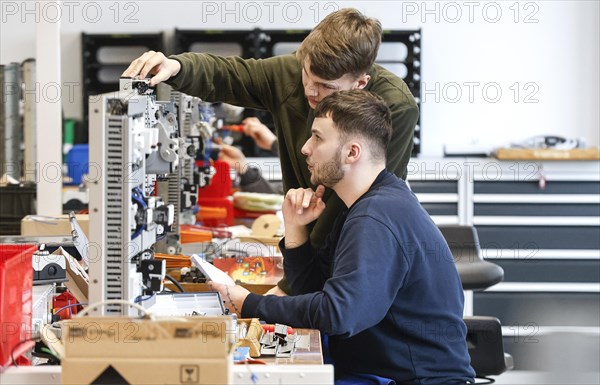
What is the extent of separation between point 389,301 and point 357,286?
0.11 meters

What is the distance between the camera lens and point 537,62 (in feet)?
21.7

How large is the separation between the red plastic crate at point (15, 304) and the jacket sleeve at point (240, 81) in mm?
871

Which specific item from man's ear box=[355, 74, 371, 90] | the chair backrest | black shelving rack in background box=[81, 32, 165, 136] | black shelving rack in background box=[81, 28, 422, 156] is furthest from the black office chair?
black shelving rack in background box=[81, 32, 165, 136]

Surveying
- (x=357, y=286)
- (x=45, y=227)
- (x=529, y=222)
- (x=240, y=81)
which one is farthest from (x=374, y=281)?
(x=529, y=222)

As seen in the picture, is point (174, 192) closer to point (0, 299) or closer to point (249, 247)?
point (249, 247)

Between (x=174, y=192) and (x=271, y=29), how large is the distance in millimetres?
3107

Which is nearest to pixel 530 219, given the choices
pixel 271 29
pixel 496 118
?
pixel 496 118

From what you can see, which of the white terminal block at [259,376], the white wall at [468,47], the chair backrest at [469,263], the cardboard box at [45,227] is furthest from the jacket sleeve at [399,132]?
the white wall at [468,47]

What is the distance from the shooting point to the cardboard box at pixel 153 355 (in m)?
1.65

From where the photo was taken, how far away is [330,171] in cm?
237

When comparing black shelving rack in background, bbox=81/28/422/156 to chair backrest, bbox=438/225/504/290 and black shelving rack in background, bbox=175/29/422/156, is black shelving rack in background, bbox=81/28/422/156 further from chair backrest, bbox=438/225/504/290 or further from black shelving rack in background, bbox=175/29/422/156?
chair backrest, bbox=438/225/504/290

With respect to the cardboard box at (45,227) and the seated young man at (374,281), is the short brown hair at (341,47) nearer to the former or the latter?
the seated young man at (374,281)

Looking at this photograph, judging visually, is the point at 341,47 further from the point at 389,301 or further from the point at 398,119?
the point at 389,301

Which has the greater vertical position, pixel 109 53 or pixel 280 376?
pixel 109 53
